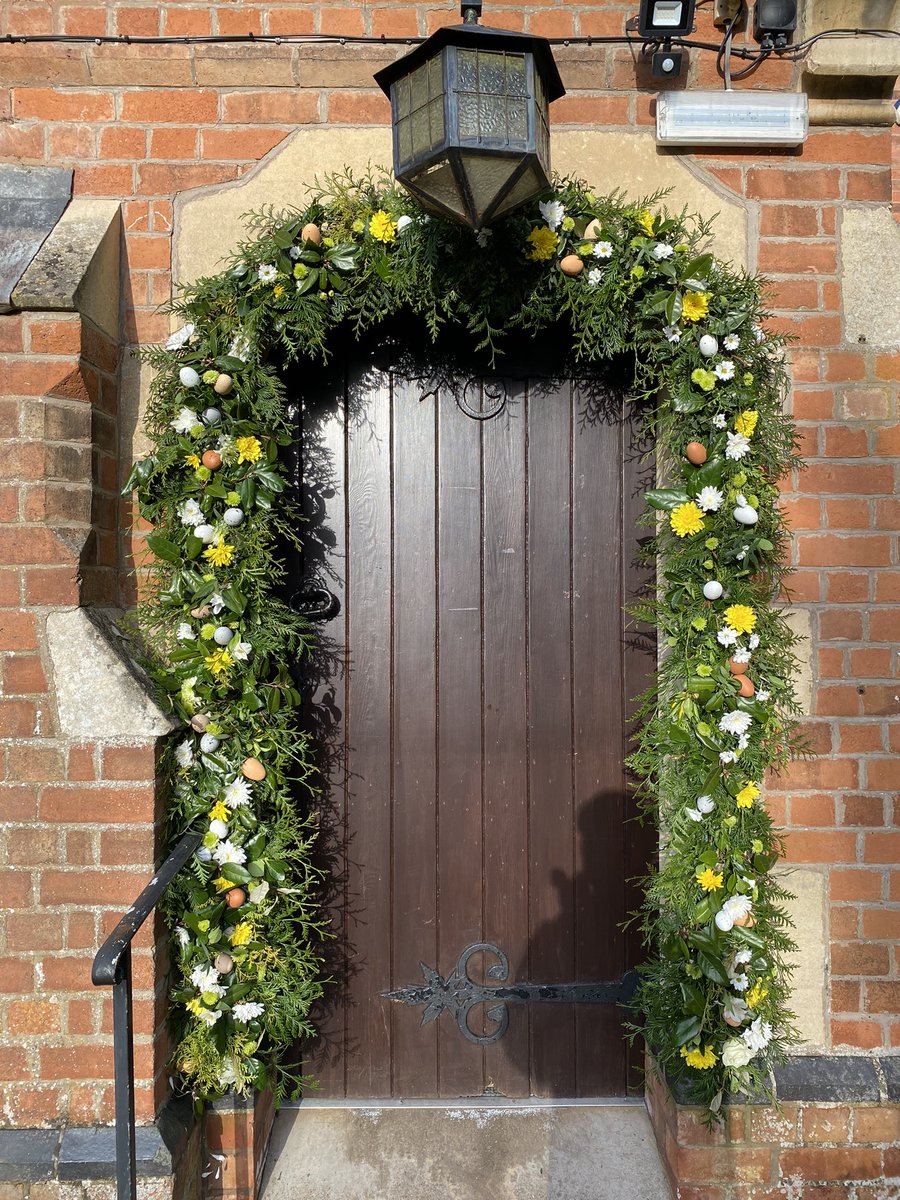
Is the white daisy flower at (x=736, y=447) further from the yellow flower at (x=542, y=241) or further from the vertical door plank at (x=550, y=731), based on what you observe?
the yellow flower at (x=542, y=241)

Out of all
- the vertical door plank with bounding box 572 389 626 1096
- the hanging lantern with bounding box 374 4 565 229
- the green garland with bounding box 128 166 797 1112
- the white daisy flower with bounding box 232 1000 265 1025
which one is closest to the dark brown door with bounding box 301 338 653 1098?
the vertical door plank with bounding box 572 389 626 1096

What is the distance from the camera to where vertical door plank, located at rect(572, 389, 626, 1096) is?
2.29 m

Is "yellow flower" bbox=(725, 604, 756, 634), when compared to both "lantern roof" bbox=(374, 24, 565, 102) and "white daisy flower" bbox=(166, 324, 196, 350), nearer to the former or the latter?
"lantern roof" bbox=(374, 24, 565, 102)

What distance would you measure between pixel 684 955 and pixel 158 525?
1.72m

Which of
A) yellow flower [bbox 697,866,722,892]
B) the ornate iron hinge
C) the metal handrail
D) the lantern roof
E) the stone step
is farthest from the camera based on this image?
the ornate iron hinge

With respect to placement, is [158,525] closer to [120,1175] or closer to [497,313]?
[497,313]

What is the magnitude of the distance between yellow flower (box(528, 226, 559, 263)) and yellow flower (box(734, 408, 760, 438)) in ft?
2.06

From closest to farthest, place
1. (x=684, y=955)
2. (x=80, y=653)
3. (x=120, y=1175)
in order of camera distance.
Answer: (x=120, y=1175)
(x=80, y=653)
(x=684, y=955)

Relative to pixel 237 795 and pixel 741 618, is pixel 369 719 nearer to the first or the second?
pixel 237 795

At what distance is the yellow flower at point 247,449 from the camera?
1.95m

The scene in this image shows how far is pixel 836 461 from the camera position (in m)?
2.10

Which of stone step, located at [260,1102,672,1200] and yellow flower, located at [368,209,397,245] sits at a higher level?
yellow flower, located at [368,209,397,245]

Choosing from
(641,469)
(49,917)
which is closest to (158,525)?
(49,917)

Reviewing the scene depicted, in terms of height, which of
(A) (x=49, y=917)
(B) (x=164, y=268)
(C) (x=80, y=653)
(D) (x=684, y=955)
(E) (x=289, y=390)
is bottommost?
(D) (x=684, y=955)
